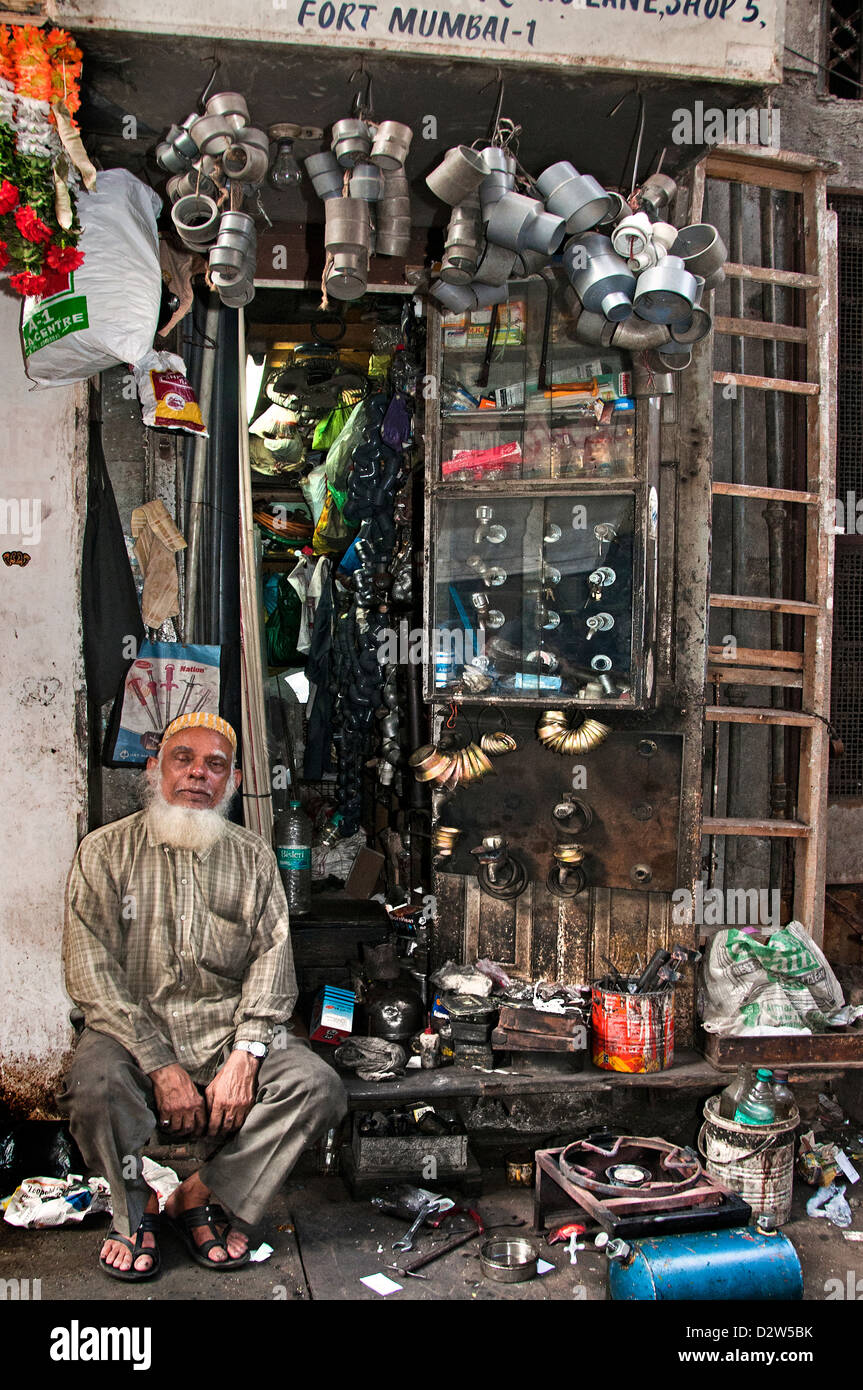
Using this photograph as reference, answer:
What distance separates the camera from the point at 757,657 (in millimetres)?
4918

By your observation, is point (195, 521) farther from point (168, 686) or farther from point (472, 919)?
point (472, 919)

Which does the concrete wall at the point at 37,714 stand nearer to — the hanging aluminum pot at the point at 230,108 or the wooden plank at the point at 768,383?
the hanging aluminum pot at the point at 230,108

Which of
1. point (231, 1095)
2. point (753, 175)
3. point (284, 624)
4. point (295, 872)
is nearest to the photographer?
point (231, 1095)

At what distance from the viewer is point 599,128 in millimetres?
4078

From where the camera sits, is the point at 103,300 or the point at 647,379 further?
the point at 647,379

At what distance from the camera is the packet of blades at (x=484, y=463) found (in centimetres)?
468

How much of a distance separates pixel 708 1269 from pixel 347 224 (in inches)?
148

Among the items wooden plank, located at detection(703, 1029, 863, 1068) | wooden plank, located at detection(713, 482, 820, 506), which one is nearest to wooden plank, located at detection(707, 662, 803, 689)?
wooden plank, located at detection(713, 482, 820, 506)

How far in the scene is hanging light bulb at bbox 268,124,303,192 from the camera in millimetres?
3967

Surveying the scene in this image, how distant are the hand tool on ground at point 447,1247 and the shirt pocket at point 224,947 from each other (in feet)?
3.97

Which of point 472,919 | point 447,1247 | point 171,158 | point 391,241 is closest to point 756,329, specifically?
point 391,241

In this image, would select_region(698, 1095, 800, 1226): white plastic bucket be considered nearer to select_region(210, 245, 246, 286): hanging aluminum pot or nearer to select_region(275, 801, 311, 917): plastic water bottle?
select_region(275, 801, 311, 917): plastic water bottle

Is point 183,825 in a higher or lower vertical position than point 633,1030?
higher

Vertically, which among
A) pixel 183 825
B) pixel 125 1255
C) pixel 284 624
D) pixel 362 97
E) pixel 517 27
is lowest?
pixel 125 1255
